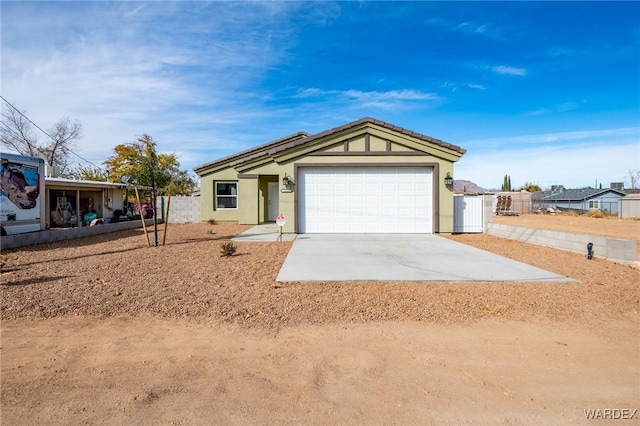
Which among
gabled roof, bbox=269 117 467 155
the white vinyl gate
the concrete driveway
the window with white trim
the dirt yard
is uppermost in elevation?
gabled roof, bbox=269 117 467 155

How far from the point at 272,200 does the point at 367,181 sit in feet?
24.6

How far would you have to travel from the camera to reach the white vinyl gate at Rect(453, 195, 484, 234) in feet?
45.3

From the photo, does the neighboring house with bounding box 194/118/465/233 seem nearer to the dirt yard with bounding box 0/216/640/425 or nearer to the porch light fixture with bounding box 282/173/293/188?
the porch light fixture with bounding box 282/173/293/188

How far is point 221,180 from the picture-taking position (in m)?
19.1

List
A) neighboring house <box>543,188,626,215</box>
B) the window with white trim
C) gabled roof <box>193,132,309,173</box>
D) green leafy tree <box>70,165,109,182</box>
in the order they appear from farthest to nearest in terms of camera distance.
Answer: neighboring house <box>543,188,626,215</box> → green leafy tree <box>70,165,109,182</box> → the window with white trim → gabled roof <box>193,132,309,173</box>

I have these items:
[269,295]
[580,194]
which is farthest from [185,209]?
[580,194]

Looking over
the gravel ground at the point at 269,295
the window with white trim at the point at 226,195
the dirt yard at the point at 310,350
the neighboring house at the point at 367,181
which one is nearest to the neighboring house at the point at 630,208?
the neighboring house at the point at 367,181

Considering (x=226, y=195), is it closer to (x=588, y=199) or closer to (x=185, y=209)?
(x=185, y=209)

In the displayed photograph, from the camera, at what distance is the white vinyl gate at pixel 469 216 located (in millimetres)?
13797

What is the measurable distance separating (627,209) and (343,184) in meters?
26.7

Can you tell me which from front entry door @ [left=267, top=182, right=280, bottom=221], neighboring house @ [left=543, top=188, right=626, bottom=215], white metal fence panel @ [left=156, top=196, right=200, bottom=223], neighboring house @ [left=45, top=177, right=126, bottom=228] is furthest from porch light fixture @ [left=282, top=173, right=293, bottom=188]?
neighboring house @ [left=543, top=188, right=626, bottom=215]

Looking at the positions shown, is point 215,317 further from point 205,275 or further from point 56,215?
point 56,215

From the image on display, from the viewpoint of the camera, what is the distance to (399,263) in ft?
24.8

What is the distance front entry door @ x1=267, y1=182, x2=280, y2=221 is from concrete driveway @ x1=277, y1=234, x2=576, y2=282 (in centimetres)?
868
